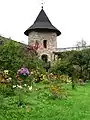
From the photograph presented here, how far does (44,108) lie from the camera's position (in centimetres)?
1047

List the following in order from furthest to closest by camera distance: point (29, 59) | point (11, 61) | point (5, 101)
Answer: point (29, 59) < point (11, 61) < point (5, 101)

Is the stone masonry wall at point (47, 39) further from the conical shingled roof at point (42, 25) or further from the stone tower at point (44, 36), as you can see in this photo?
the conical shingled roof at point (42, 25)

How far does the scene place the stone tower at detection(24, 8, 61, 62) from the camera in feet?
128

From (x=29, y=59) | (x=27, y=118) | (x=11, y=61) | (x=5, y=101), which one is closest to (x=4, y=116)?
(x=27, y=118)

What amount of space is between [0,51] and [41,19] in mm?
25245

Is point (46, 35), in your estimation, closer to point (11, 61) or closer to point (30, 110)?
point (11, 61)

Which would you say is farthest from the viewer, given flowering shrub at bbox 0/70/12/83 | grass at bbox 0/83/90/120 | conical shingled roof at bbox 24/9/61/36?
conical shingled roof at bbox 24/9/61/36

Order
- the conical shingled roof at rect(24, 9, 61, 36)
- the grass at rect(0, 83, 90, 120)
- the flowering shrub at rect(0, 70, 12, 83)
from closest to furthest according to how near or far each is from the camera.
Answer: the grass at rect(0, 83, 90, 120) < the flowering shrub at rect(0, 70, 12, 83) < the conical shingled roof at rect(24, 9, 61, 36)

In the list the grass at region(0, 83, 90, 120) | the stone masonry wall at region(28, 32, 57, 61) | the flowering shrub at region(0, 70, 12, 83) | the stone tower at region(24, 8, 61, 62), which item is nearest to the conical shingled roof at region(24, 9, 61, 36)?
the stone tower at region(24, 8, 61, 62)

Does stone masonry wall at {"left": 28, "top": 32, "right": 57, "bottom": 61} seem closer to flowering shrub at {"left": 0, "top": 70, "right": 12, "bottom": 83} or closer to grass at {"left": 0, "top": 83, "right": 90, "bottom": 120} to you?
flowering shrub at {"left": 0, "top": 70, "right": 12, "bottom": 83}

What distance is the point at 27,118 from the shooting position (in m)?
9.15

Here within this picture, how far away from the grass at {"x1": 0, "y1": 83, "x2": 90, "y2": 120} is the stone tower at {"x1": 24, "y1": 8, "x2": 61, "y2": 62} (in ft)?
86.9

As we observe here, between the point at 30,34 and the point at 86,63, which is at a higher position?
the point at 30,34

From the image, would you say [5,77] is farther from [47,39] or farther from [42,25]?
[42,25]
